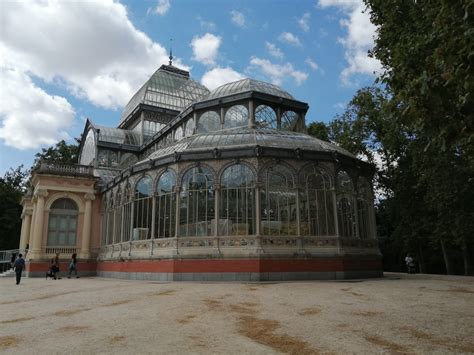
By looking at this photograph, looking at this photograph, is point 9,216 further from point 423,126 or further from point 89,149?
point 423,126

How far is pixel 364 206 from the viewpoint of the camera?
22250mm

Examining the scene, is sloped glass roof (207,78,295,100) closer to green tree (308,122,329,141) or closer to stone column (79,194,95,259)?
green tree (308,122,329,141)

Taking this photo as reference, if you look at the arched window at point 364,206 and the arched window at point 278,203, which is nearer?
the arched window at point 278,203

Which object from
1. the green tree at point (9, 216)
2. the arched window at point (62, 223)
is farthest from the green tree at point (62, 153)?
the arched window at point (62, 223)

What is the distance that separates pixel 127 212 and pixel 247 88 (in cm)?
1140

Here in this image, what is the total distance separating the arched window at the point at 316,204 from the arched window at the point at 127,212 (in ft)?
34.3

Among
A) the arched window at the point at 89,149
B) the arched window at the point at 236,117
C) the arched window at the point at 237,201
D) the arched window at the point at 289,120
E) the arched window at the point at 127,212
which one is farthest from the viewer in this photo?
the arched window at the point at 89,149

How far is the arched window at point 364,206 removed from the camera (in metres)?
21.6

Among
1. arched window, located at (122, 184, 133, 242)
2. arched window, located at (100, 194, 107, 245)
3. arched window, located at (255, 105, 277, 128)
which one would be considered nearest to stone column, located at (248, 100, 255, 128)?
arched window, located at (255, 105, 277, 128)

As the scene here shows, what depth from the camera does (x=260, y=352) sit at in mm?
5824

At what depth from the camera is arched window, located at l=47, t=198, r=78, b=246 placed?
29219 mm

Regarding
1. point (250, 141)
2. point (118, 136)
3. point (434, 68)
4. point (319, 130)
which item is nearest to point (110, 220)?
point (118, 136)

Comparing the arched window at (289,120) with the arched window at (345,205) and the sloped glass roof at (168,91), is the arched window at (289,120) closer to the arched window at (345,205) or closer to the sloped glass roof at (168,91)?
the arched window at (345,205)

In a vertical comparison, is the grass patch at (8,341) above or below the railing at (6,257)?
below
